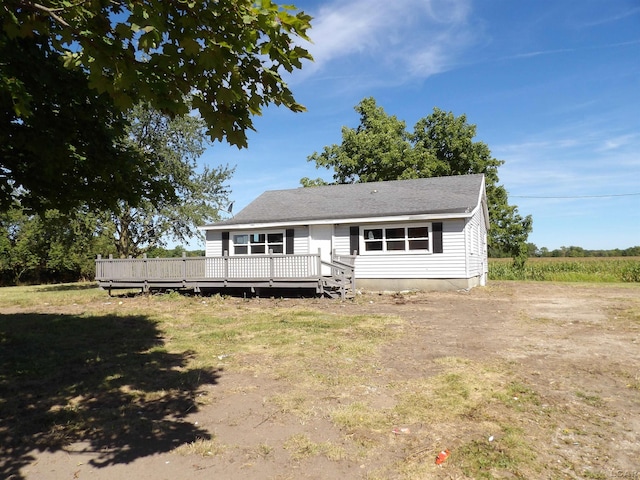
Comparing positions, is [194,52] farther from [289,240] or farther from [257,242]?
[257,242]

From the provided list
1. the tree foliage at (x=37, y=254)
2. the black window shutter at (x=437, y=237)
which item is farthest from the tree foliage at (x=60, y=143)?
the tree foliage at (x=37, y=254)

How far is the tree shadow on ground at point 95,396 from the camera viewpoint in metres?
3.93

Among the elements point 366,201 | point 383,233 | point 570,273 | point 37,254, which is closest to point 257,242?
point 366,201

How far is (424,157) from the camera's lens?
1298 inches

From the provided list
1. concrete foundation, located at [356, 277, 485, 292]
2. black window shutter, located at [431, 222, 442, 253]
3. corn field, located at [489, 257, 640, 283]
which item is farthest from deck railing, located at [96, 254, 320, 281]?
corn field, located at [489, 257, 640, 283]

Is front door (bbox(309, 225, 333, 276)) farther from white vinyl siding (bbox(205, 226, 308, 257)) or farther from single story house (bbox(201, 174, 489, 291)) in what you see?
white vinyl siding (bbox(205, 226, 308, 257))

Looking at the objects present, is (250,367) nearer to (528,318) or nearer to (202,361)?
(202,361)

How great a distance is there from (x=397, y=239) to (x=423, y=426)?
14.9 metres

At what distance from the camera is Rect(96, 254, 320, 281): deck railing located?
15781mm

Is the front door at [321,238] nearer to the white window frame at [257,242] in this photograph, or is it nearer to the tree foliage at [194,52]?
the white window frame at [257,242]

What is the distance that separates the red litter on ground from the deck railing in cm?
1187

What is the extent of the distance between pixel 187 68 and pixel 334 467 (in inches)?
135

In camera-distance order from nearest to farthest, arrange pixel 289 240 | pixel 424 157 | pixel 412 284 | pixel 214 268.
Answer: pixel 214 268 < pixel 412 284 < pixel 289 240 < pixel 424 157

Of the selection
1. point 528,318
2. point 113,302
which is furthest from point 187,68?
A: point 113,302
